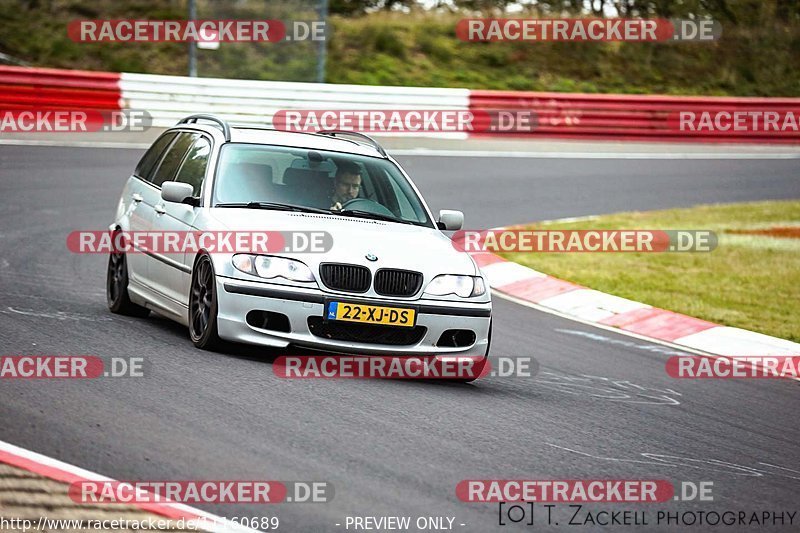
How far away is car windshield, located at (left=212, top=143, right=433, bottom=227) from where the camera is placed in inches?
350

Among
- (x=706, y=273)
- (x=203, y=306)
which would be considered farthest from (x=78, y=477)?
(x=706, y=273)

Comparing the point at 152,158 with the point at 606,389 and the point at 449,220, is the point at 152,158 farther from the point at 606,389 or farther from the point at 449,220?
the point at 606,389

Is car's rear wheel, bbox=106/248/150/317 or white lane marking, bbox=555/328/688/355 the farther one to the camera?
white lane marking, bbox=555/328/688/355

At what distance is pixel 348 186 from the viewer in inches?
362

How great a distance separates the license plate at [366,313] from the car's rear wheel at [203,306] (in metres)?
0.74

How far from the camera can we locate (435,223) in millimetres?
9453

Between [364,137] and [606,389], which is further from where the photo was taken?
[364,137]

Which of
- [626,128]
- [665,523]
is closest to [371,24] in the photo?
[626,128]

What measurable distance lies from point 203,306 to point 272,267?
63cm

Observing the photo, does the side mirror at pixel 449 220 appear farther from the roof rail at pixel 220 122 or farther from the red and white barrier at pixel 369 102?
the red and white barrier at pixel 369 102

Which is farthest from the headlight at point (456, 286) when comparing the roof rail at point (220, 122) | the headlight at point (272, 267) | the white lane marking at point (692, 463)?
the roof rail at point (220, 122)

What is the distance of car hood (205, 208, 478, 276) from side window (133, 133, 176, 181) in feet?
6.18

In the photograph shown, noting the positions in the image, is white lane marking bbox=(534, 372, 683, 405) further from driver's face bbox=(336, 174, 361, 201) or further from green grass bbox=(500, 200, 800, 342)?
green grass bbox=(500, 200, 800, 342)

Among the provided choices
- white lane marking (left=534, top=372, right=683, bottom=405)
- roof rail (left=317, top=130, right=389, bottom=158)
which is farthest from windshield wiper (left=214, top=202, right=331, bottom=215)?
white lane marking (left=534, top=372, right=683, bottom=405)
